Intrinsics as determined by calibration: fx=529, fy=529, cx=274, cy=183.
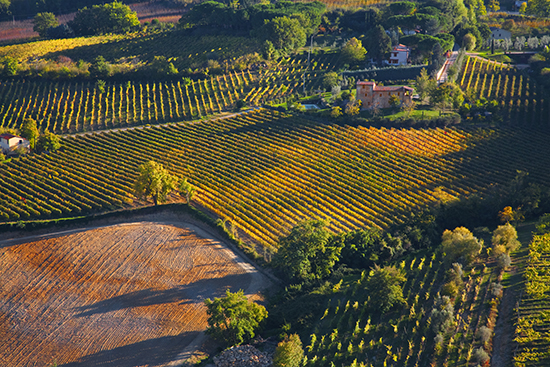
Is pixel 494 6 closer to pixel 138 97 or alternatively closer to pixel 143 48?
pixel 143 48

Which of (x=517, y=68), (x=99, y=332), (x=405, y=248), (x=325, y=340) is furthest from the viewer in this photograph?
(x=517, y=68)

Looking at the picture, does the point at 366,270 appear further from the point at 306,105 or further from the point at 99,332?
the point at 306,105

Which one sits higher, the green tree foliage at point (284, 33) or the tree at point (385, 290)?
the green tree foliage at point (284, 33)

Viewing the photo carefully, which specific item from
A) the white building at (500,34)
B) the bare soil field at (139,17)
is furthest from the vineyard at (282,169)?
the bare soil field at (139,17)

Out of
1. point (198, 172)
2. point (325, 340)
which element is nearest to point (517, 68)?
point (198, 172)

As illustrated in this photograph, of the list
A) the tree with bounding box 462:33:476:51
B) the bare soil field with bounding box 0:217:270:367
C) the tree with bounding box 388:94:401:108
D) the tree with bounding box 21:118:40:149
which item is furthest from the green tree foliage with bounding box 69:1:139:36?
the bare soil field with bounding box 0:217:270:367

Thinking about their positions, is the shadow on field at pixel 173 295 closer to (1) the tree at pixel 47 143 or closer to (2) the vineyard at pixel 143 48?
(1) the tree at pixel 47 143

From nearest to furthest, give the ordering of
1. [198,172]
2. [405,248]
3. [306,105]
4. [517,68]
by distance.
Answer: [405,248] → [198,172] → [306,105] → [517,68]

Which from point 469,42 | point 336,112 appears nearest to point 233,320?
point 336,112
